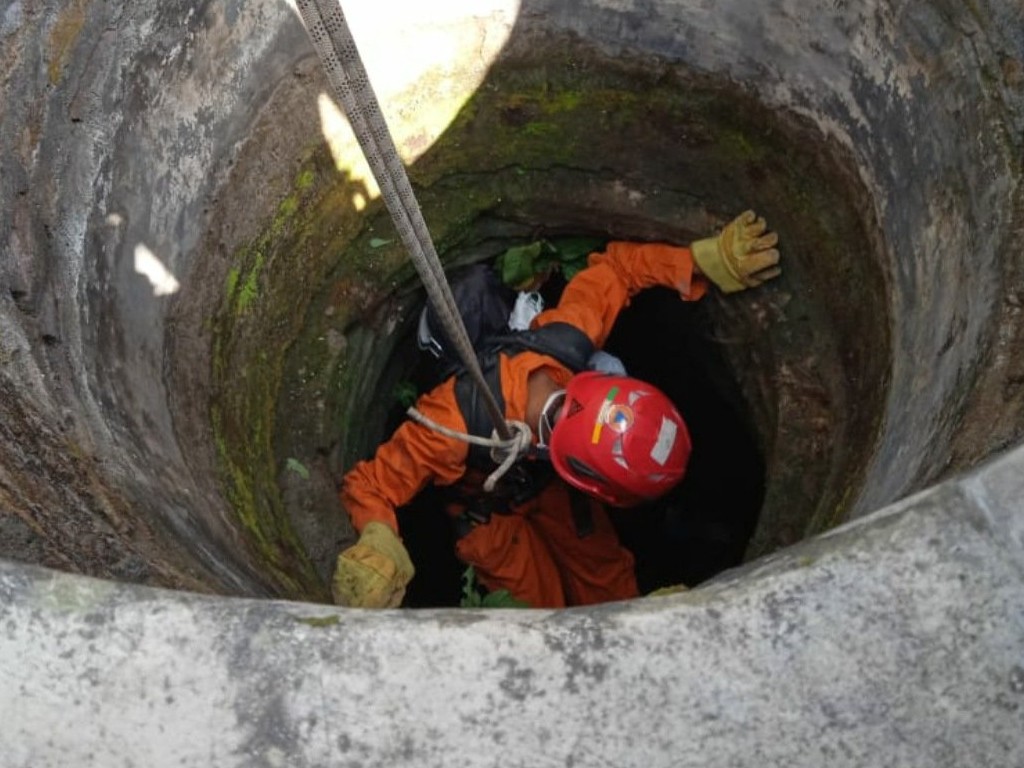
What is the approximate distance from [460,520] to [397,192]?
1950 mm

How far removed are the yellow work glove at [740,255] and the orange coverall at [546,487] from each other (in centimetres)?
7

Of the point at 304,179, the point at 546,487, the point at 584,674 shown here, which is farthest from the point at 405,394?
the point at 584,674

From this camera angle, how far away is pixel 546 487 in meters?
3.71

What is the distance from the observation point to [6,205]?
7.16ft

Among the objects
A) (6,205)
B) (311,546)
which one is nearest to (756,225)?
(311,546)

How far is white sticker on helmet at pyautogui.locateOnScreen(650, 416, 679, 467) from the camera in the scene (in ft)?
9.57

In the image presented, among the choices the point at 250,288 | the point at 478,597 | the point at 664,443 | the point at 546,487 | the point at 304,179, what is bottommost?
the point at 478,597

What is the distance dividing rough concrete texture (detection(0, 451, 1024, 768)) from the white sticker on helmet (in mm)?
1533

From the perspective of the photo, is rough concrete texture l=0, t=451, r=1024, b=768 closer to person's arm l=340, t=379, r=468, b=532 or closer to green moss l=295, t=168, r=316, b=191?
person's arm l=340, t=379, r=468, b=532

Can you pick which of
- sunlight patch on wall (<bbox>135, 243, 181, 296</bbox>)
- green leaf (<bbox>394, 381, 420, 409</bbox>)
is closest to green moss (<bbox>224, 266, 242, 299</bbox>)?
sunlight patch on wall (<bbox>135, 243, 181, 296</bbox>)

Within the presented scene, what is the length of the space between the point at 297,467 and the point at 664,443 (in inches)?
44.2

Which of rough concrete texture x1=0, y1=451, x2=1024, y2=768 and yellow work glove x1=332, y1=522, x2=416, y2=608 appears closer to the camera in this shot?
rough concrete texture x1=0, y1=451, x2=1024, y2=768

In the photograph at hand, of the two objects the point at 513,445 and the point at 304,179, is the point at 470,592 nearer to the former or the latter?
the point at 513,445

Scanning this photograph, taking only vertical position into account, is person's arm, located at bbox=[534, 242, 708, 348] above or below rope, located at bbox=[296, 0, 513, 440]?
below
